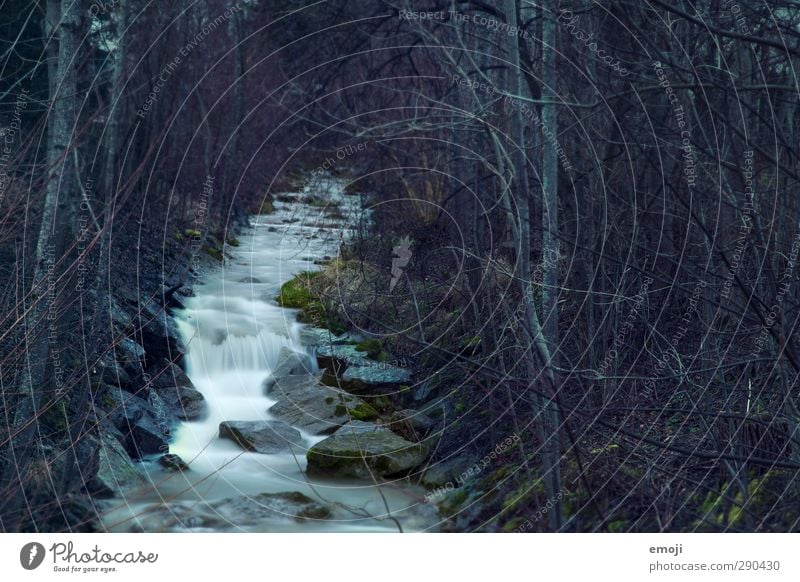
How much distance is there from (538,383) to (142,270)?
5.57 metres

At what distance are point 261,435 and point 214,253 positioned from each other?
8.31 feet

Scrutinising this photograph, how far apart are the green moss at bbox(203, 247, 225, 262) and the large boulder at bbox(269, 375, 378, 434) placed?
64.9 inches

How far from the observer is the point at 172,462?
23.5ft

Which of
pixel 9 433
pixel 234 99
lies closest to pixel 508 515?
pixel 9 433

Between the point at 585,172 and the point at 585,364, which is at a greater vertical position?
the point at 585,172

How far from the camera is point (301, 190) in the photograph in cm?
962

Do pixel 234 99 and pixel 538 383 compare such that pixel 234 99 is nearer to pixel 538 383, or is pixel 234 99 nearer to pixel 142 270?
pixel 142 270

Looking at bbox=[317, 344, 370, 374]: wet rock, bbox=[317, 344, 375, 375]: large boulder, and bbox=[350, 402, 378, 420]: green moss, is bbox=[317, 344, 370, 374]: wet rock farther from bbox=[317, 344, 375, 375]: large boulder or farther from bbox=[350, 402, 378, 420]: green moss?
bbox=[350, 402, 378, 420]: green moss

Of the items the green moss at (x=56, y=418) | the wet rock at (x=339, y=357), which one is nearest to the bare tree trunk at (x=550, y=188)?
the wet rock at (x=339, y=357)

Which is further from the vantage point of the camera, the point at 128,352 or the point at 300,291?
the point at 300,291

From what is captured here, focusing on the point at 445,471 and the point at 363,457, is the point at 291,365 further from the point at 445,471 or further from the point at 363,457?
the point at 445,471

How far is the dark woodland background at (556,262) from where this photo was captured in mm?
5332
